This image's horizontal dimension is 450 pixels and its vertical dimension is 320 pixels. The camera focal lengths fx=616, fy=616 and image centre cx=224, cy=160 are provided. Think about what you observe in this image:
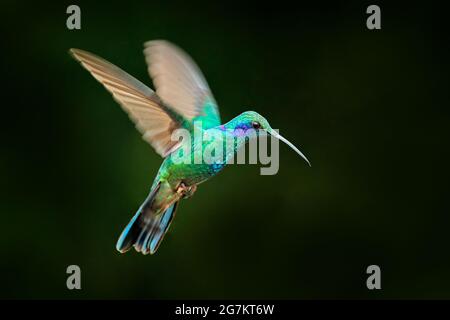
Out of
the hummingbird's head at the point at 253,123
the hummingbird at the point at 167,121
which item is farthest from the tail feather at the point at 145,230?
the hummingbird's head at the point at 253,123

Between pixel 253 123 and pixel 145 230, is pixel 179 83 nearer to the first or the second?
pixel 253 123

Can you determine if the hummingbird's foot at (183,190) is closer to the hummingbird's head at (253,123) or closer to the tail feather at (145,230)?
the tail feather at (145,230)

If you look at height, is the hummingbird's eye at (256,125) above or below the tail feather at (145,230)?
above

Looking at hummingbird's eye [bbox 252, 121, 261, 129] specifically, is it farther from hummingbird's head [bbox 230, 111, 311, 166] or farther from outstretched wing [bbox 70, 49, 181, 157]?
outstretched wing [bbox 70, 49, 181, 157]

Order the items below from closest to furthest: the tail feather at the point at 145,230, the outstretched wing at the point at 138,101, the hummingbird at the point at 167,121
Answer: the outstretched wing at the point at 138,101 → the hummingbird at the point at 167,121 → the tail feather at the point at 145,230

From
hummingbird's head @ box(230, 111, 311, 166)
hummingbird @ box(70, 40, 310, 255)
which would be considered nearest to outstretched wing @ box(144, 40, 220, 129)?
hummingbird @ box(70, 40, 310, 255)

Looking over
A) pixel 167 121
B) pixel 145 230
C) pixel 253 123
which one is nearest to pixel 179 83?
pixel 167 121

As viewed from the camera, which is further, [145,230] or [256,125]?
[145,230]
